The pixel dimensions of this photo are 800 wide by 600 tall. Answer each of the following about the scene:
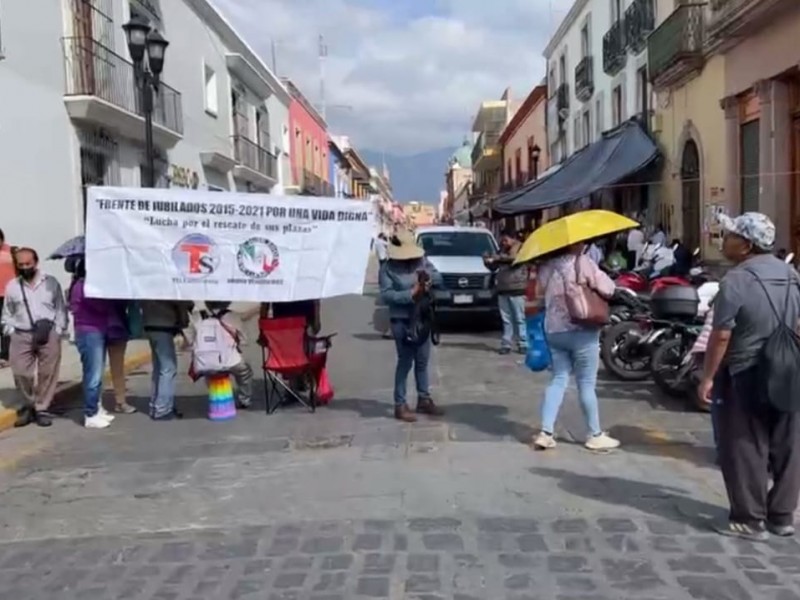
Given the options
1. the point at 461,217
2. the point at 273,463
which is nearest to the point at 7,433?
the point at 273,463

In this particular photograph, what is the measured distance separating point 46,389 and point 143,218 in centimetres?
188

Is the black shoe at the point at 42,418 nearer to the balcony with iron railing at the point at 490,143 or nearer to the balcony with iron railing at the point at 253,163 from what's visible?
the balcony with iron railing at the point at 253,163

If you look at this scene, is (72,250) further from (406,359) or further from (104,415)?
(406,359)

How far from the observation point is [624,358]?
962 cm

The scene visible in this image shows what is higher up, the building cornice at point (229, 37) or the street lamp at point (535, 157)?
the building cornice at point (229, 37)

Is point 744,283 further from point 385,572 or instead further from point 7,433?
point 7,433

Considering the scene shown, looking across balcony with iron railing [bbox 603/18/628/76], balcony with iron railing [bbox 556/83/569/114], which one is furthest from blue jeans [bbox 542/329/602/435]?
balcony with iron railing [bbox 556/83/569/114]

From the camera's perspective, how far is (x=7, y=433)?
8.21 m

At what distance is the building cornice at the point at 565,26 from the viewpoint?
89.4 feet

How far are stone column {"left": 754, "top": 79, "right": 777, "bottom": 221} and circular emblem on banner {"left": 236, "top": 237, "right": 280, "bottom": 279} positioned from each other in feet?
25.7

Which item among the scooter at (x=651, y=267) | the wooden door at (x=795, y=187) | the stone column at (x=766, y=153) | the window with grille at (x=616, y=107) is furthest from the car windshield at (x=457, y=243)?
the window with grille at (x=616, y=107)

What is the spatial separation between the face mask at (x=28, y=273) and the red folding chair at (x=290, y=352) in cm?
210

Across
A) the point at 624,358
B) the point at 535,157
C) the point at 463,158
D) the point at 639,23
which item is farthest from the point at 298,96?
the point at 463,158

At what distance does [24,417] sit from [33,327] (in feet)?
3.21
